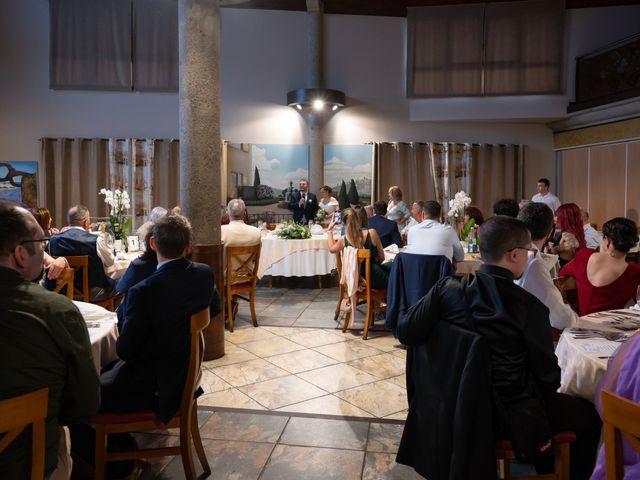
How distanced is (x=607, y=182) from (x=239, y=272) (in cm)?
751

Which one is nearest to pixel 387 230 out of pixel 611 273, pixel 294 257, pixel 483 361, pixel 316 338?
pixel 294 257

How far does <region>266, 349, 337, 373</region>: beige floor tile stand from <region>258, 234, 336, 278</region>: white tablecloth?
2.39 meters

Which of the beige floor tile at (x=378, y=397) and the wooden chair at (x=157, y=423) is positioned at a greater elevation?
the wooden chair at (x=157, y=423)

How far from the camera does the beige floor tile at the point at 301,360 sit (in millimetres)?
4305

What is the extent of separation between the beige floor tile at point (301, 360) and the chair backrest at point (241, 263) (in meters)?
1.18

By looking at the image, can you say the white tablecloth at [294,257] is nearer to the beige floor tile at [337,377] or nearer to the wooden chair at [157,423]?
the beige floor tile at [337,377]

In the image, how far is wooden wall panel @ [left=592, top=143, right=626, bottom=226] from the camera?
9.46 meters

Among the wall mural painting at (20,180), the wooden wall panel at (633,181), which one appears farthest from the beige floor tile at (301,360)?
the wall mural painting at (20,180)

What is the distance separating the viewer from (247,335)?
5.25 metres

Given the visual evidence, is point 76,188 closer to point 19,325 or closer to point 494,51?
point 494,51

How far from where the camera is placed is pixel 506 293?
6.31ft

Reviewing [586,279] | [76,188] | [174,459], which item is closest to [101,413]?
[174,459]

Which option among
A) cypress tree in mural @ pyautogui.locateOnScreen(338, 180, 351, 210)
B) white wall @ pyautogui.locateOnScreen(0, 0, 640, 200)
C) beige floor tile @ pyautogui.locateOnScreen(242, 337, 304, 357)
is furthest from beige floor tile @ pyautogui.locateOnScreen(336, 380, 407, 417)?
white wall @ pyautogui.locateOnScreen(0, 0, 640, 200)

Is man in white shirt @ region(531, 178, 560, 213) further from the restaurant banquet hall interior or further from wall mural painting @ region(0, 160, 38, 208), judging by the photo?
wall mural painting @ region(0, 160, 38, 208)
